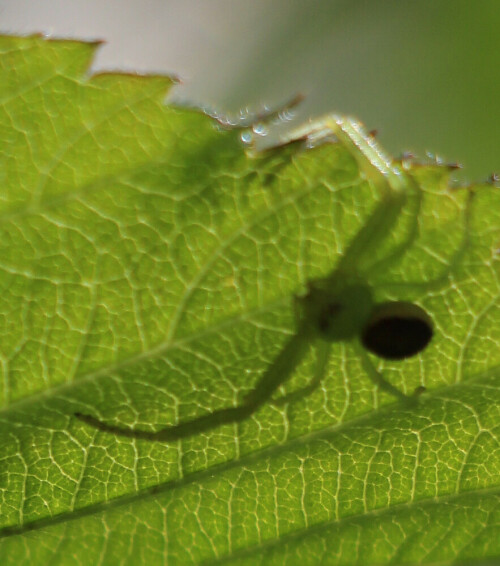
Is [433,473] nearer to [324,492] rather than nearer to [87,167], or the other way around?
[324,492]

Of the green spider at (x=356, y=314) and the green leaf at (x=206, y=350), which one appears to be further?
the green spider at (x=356, y=314)

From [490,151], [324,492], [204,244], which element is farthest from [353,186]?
[490,151]

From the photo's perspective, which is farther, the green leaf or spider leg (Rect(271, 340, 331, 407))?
spider leg (Rect(271, 340, 331, 407))

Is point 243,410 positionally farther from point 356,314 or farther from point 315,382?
point 356,314

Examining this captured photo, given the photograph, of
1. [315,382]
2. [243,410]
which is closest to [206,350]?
[243,410]

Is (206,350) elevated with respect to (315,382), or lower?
elevated

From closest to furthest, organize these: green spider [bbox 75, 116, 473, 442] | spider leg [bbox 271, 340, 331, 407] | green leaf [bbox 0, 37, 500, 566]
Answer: green leaf [bbox 0, 37, 500, 566] → green spider [bbox 75, 116, 473, 442] → spider leg [bbox 271, 340, 331, 407]
